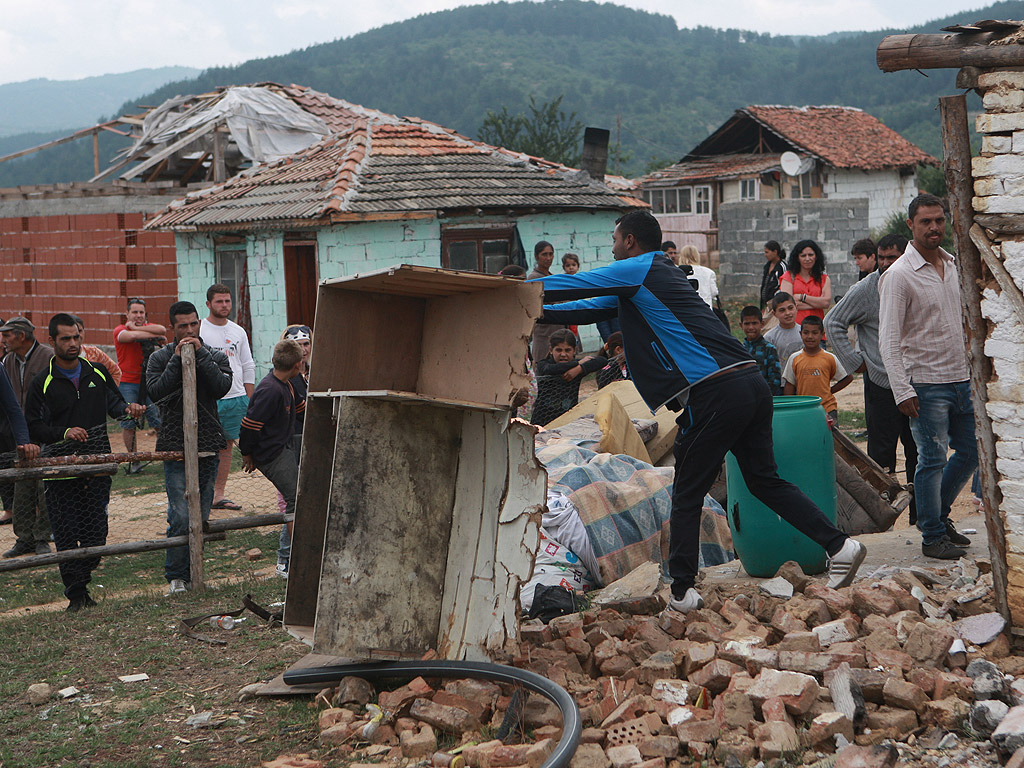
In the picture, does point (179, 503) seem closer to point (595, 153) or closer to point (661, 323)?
point (661, 323)

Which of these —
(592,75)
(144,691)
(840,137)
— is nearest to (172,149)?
(144,691)

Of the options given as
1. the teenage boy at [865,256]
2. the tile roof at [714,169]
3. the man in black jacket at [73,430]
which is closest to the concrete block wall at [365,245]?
the teenage boy at [865,256]

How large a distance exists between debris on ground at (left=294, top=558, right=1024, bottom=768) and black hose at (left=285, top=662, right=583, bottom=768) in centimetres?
5

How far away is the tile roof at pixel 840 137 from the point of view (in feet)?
A: 102

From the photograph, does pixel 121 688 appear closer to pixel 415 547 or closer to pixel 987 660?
pixel 415 547

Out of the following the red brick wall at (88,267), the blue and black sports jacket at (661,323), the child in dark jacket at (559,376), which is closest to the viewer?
the blue and black sports jacket at (661,323)

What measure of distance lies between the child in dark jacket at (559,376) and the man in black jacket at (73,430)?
3.47m

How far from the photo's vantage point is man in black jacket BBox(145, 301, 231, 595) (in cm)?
673

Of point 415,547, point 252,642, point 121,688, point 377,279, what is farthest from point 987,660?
point 121,688

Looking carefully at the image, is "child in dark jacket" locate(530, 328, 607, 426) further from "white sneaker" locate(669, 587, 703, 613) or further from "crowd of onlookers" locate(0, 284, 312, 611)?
"white sneaker" locate(669, 587, 703, 613)

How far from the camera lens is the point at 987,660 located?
4.07 metres

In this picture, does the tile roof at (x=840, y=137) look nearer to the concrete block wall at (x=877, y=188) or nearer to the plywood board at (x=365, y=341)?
the concrete block wall at (x=877, y=188)

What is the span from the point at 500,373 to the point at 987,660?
232 centimetres

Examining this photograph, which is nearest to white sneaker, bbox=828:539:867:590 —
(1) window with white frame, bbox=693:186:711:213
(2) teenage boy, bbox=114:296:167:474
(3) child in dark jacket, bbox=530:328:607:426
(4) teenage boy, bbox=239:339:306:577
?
(4) teenage boy, bbox=239:339:306:577
